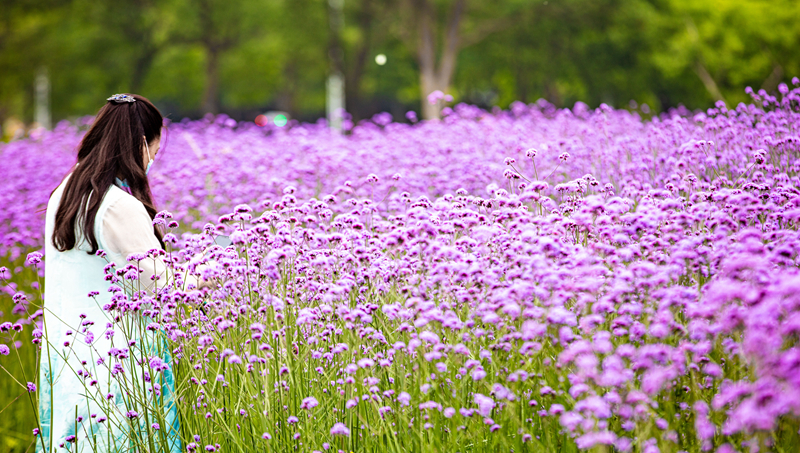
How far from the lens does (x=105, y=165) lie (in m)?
3.49

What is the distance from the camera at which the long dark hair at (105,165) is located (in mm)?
3361

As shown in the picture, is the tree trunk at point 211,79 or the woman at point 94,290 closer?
the woman at point 94,290

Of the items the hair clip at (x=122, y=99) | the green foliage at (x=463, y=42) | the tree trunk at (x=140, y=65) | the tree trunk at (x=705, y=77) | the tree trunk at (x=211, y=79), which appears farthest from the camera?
the tree trunk at (x=211, y=79)

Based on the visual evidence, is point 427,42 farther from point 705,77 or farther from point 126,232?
point 126,232

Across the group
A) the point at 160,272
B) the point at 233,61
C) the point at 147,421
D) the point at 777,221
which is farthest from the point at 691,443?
the point at 233,61

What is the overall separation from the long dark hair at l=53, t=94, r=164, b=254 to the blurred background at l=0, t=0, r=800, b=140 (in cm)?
1720

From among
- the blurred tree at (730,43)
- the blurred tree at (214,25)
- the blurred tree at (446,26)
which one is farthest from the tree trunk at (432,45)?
the blurred tree at (730,43)

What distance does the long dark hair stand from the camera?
3.36 metres

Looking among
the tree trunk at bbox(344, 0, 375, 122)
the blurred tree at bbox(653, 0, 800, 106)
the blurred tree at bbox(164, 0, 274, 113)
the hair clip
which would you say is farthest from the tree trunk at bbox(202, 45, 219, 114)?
the hair clip

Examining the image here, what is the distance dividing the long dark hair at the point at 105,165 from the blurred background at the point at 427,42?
17205 millimetres

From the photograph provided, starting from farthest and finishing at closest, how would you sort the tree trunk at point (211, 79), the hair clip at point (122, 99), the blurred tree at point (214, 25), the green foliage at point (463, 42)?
1. the tree trunk at point (211, 79)
2. the blurred tree at point (214, 25)
3. the green foliage at point (463, 42)
4. the hair clip at point (122, 99)

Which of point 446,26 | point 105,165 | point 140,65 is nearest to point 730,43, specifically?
point 446,26

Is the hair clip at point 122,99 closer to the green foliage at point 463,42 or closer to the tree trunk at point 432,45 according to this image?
the green foliage at point 463,42

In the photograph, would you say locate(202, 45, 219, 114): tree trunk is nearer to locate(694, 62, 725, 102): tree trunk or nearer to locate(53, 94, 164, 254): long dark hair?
locate(694, 62, 725, 102): tree trunk
